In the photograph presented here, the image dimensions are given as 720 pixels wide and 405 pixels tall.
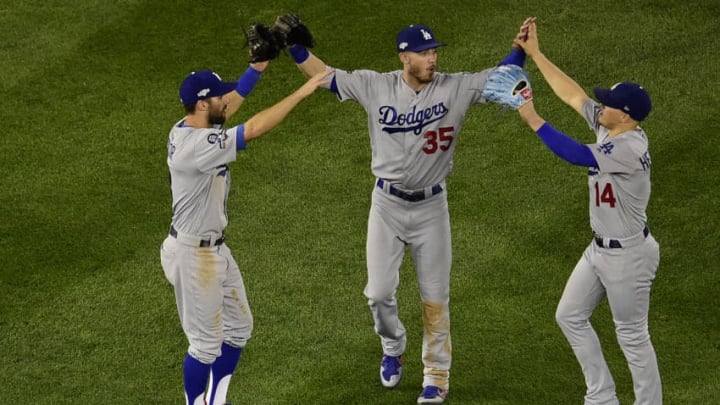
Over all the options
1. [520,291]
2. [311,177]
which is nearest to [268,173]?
[311,177]

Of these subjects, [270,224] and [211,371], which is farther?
[270,224]

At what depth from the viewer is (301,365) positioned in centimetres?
871

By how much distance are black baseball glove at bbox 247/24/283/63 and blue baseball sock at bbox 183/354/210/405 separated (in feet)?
6.26

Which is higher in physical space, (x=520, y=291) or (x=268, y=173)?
(x=268, y=173)

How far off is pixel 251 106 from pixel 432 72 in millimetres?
3969

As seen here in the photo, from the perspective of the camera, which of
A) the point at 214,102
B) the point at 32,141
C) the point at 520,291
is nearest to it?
the point at 214,102

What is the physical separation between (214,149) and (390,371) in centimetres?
203

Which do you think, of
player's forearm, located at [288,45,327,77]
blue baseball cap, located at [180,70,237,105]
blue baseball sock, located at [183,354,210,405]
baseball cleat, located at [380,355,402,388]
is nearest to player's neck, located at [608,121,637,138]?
player's forearm, located at [288,45,327,77]

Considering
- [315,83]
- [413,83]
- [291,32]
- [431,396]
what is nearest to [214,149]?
[315,83]

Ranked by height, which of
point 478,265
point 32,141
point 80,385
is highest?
point 32,141

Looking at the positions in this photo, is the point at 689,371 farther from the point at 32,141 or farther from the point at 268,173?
the point at 32,141

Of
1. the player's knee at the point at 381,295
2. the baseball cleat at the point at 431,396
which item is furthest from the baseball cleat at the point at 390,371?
the player's knee at the point at 381,295

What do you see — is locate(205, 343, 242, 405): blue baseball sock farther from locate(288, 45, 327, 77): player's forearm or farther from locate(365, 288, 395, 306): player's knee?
locate(288, 45, 327, 77): player's forearm

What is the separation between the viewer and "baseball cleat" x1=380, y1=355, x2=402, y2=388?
853 cm
